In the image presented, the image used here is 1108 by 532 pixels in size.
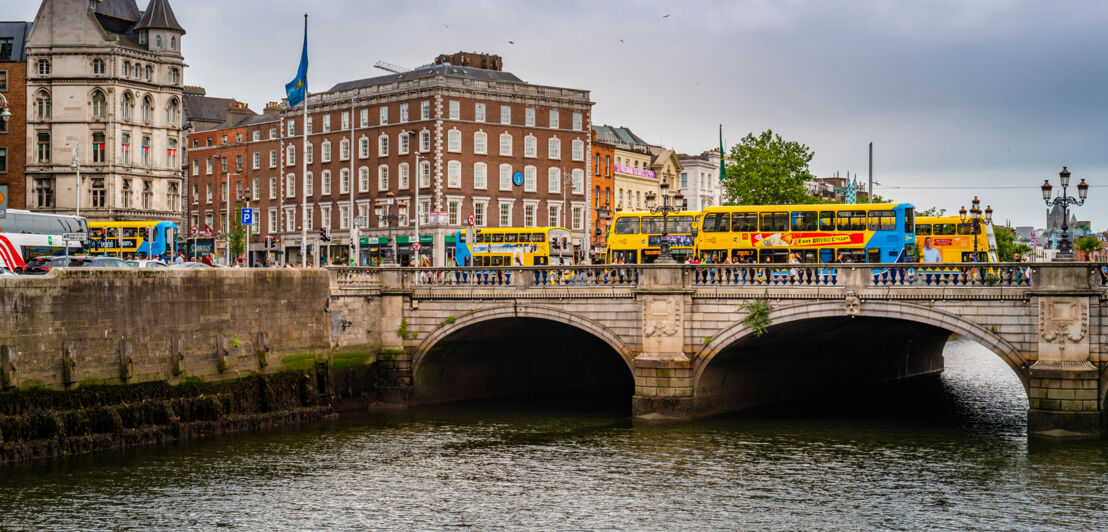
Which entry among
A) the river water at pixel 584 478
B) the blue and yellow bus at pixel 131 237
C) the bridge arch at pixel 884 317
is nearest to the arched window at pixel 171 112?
the blue and yellow bus at pixel 131 237

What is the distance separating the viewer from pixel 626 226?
58.9 meters

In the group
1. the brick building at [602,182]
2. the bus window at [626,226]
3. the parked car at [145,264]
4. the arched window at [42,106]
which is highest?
the arched window at [42,106]

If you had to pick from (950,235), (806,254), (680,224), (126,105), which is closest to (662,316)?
(806,254)

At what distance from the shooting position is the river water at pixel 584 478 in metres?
27.8

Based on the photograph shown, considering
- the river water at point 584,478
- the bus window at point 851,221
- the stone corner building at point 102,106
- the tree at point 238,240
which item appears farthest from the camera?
the tree at point 238,240

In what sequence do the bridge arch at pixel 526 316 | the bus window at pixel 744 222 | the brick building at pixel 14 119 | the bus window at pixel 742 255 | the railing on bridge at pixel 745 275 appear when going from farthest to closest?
the brick building at pixel 14 119 → the bus window at pixel 744 222 → the bus window at pixel 742 255 → the bridge arch at pixel 526 316 → the railing on bridge at pixel 745 275

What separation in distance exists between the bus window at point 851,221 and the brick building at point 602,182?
2049 inches

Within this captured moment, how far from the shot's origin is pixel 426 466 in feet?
112

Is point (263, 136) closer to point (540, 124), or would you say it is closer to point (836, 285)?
point (540, 124)

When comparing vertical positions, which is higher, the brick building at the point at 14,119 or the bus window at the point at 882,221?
the brick building at the point at 14,119

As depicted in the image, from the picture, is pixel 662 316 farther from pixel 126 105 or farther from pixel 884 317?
pixel 126 105

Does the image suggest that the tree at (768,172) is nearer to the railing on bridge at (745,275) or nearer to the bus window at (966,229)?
the bus window at (966,229)

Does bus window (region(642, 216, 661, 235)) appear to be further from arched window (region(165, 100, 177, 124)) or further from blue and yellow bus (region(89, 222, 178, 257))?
arched window (region(165, 100, 177, 124))

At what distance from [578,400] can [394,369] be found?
8138 millimetres
